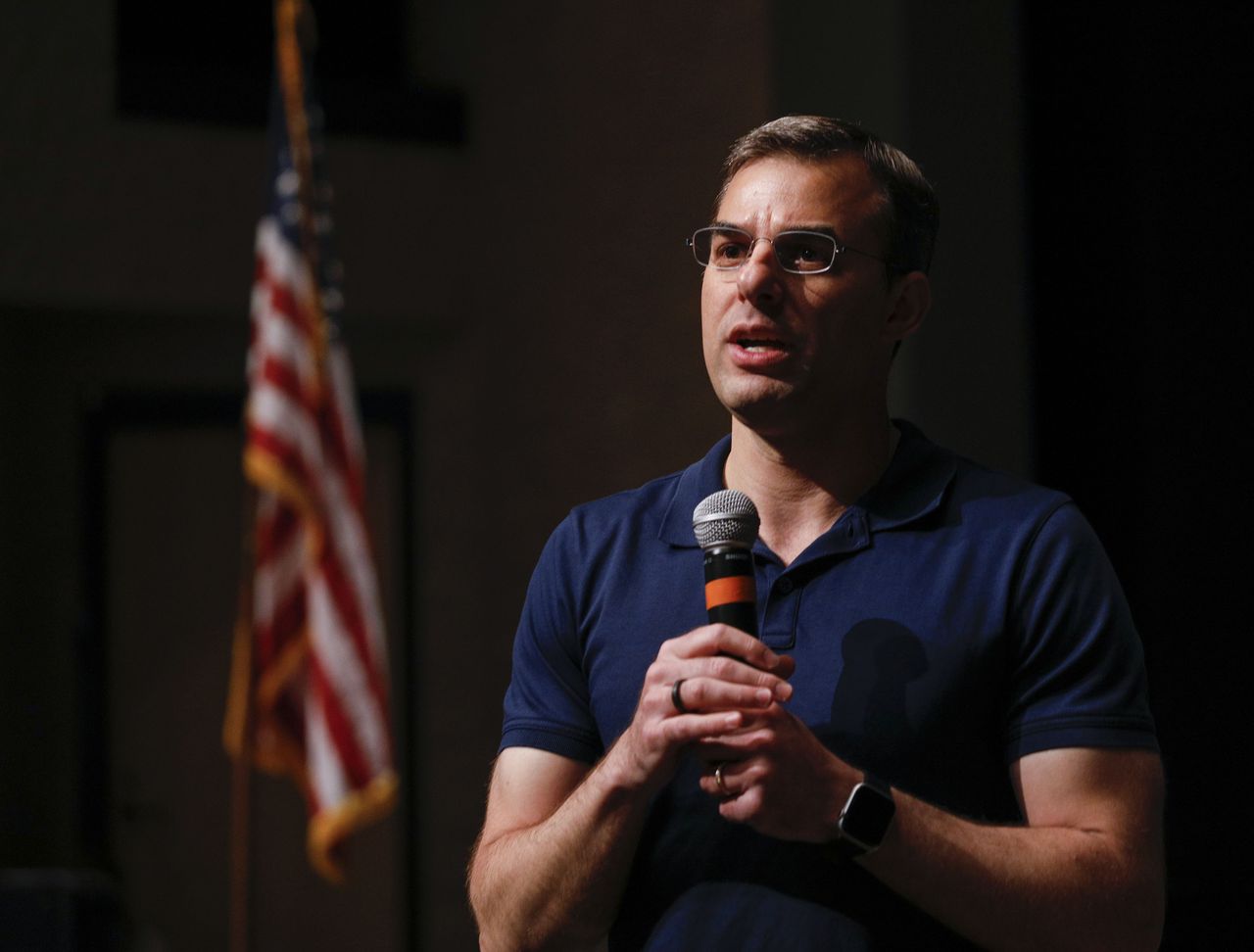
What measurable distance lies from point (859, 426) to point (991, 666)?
0.32 m

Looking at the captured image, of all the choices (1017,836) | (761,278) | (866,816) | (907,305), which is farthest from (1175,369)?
(866,816)

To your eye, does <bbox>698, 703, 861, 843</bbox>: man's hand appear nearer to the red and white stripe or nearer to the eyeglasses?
the eyeglasses

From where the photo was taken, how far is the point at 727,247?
1656 millimetres

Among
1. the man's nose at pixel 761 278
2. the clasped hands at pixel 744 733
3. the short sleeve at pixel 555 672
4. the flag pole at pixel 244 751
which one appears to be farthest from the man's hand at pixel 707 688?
the flag pole at pixel 244 751

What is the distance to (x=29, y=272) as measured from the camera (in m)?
5.38

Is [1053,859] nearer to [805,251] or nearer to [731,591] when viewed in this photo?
[731,591]

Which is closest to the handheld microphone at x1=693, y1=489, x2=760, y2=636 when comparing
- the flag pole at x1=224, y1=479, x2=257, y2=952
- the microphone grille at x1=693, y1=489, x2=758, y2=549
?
the microphone grille at x1=693, y1=489, x2=758, y2=549

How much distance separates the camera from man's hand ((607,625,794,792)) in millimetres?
1303

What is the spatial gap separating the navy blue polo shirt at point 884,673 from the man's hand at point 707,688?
19 cm

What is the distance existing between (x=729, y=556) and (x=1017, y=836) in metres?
0.36

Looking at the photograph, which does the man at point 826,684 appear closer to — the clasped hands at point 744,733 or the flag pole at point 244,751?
the clasped hands at point 744,733

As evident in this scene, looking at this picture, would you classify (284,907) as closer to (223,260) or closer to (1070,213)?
(223,260)

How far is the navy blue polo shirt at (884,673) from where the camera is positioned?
1469mm

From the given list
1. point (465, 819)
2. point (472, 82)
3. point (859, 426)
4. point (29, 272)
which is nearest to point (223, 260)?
point (29, 272)
